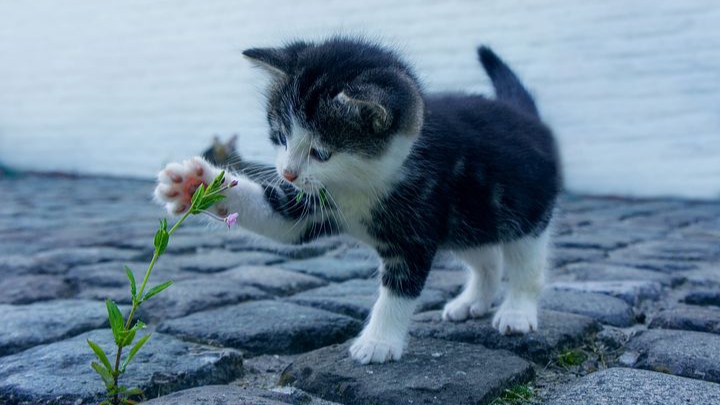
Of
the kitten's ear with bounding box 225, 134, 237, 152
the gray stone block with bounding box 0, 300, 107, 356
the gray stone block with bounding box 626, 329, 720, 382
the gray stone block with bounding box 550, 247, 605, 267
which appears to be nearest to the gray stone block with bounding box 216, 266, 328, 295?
the gray stone block with bounding box 0, 300, 107, 356

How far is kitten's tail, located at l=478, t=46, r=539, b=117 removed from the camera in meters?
3.05

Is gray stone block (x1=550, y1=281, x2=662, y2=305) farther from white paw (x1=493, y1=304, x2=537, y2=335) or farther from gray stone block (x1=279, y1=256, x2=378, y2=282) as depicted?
gray stone block (x1=279, y1=256, x2=378, y2=282)

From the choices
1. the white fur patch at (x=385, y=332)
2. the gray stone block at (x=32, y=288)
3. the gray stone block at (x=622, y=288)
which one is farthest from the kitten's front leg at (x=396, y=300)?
the gray stone block at (x=32, y=288)

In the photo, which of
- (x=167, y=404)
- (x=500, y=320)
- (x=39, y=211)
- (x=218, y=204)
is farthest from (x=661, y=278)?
(x=39, y=211)

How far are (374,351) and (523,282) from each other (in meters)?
0.72

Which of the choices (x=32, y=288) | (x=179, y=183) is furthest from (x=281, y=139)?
(x=32, y=288)

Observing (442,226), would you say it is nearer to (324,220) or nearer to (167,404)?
(324,220)

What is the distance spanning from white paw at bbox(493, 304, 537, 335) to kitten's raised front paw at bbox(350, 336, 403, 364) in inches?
15.9

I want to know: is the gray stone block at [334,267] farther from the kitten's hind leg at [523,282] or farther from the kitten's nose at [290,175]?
the kitten's nose at [290,175]

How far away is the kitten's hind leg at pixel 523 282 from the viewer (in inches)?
90.1

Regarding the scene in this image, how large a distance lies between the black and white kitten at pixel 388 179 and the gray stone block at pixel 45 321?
0.62 metres

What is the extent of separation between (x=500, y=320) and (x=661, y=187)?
5.25m

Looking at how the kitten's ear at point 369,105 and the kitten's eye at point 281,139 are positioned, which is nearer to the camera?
the kitten's ear at point 369,105

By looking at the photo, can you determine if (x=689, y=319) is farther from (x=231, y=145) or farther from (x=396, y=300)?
(x=231, y=145)
